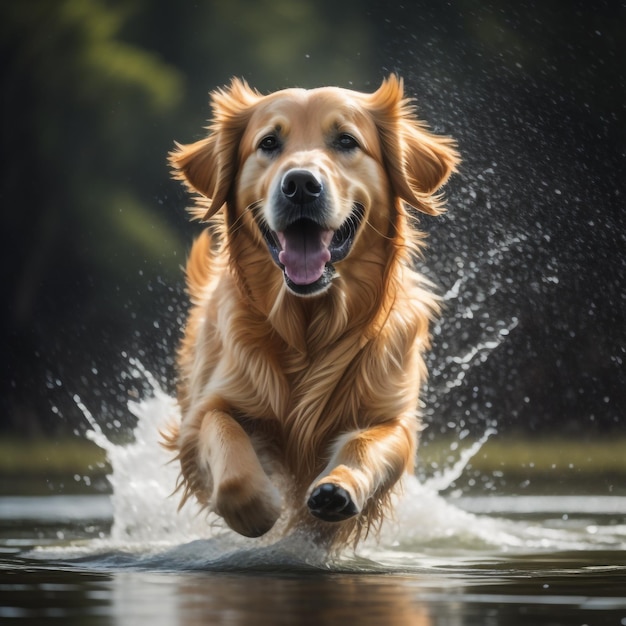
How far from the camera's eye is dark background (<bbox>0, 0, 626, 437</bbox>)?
562 inches

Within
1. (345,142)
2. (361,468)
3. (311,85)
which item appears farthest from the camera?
(311,85)

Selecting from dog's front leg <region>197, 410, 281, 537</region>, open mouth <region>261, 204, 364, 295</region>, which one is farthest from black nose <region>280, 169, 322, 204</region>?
dog's front leg <region>197, 410, 281, 537</region>

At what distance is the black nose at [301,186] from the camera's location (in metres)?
4.36

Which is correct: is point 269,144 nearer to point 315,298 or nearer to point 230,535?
point 315,298

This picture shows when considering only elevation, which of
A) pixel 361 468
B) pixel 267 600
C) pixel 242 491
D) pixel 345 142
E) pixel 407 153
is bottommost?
pixel 267 600

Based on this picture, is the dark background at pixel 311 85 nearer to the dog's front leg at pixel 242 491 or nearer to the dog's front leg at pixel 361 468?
the dog's front leg at pixel 361 468

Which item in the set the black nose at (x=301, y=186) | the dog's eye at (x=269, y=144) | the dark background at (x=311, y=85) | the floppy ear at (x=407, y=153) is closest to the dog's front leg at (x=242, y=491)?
the black nose at (x=301, y=186)

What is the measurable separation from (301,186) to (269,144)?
0.39m

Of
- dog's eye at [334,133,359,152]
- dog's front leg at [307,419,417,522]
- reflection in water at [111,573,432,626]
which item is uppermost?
dog's eye at [334,133,359,152]

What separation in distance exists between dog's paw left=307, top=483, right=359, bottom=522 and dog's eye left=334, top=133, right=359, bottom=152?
1.20 meters

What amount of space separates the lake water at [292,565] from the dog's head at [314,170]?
36.9 inches

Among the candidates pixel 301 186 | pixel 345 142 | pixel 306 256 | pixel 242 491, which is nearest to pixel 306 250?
pixel 306 256

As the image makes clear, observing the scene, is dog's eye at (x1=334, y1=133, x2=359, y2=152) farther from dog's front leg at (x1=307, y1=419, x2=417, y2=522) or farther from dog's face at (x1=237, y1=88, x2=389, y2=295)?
dog's front leg at (x1=307, y1=419, x2=417, y2=522)

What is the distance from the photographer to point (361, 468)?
4305 mm
